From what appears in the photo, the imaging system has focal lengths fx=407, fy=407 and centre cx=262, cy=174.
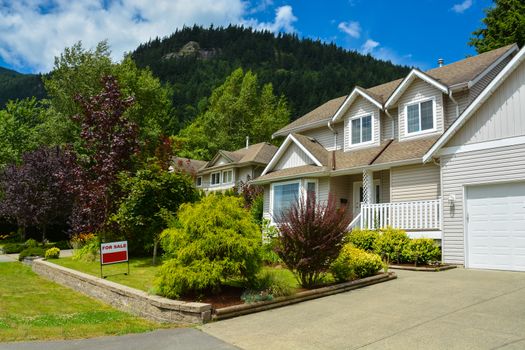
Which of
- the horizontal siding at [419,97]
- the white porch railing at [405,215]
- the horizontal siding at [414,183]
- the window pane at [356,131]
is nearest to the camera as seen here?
the white porch railing at [405,215]

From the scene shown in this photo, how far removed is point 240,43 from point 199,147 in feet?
282

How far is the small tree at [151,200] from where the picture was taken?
15391 millimetres

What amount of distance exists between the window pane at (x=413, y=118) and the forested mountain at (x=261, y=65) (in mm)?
51784

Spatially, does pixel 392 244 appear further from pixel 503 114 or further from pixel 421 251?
pixel 503 114

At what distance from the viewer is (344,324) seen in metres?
6.89

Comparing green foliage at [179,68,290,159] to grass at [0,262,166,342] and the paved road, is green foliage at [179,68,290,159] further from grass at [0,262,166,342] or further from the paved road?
the paved road

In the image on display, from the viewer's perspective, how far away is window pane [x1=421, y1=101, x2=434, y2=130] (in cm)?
1706

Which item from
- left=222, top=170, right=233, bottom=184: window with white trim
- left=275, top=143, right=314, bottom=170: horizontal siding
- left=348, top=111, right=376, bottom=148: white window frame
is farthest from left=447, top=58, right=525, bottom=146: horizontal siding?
left=222, top=170, right=233, bottom=184: window with white trim

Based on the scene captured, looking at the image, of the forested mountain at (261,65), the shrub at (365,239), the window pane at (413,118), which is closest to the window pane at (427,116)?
the window pane at (413,118)

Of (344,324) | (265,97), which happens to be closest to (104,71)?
(265,97)

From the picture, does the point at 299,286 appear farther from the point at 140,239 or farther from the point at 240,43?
the point at 240,43

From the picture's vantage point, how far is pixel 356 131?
20.3 m

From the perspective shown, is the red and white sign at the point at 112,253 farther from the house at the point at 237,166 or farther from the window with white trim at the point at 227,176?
the window with white trim at the point at 227,176

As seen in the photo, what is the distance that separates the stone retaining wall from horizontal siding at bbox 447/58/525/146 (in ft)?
33.3
